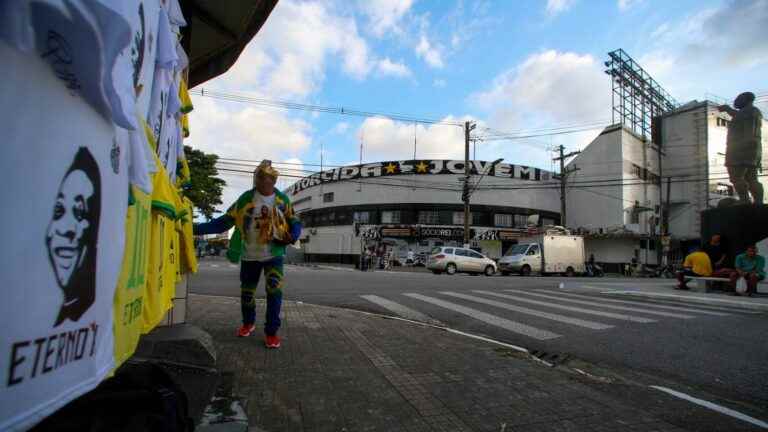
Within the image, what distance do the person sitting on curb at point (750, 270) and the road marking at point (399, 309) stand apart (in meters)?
10.0

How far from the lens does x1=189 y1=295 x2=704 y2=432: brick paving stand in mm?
2545

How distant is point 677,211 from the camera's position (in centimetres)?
4156

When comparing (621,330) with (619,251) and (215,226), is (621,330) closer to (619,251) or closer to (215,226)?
(215,226)

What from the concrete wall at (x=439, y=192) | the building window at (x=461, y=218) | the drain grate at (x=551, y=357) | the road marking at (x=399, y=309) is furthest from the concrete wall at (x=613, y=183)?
the drain grate at (x=551, y=357)

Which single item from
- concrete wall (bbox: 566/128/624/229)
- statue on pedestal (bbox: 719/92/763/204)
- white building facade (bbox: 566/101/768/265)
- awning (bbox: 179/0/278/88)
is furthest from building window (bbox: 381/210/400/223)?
awning (bbox: 179/0/278/88)

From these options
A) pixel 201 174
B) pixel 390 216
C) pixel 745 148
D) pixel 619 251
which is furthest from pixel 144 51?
pixel 619 251

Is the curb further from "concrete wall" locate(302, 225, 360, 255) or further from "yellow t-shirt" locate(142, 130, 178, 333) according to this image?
"concrete wall" locate(302, 225, 360, 255)

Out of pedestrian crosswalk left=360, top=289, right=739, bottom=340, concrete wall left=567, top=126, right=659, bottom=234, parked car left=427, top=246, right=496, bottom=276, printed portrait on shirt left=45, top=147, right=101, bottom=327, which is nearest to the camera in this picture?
printed portrait on shirt left=45, top=147, right=101, bottom=327

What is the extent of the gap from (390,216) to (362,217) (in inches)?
109

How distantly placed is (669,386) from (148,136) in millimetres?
4233

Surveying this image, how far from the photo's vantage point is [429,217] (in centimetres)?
3934

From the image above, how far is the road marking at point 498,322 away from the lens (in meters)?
5.59

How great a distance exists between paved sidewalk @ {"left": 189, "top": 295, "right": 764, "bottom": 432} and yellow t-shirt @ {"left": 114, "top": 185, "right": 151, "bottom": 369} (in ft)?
2.91

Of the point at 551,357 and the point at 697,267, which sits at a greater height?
the point at 697,267
